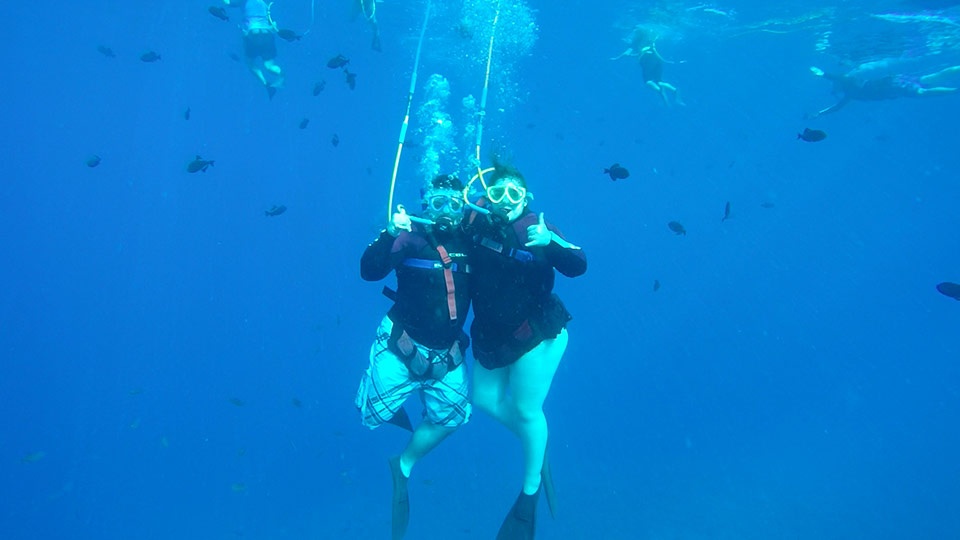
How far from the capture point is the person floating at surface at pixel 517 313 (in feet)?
15.7

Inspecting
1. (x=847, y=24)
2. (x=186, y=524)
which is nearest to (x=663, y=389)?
(x=847, y=24)

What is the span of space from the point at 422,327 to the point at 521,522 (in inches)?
93.1

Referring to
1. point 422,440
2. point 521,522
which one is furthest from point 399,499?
point 521,522

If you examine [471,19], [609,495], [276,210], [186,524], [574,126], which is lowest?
[574,126]

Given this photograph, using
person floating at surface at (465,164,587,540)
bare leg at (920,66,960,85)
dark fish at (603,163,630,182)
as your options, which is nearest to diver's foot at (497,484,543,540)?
person floating at surface at (465,164,587,540)

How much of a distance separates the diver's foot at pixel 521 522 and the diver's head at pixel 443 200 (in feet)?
10.3

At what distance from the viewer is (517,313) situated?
5.28 meters

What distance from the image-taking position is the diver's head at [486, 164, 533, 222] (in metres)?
4.57

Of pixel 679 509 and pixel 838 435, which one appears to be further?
pixel 838 435

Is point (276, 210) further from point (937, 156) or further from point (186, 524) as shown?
point (937, 156)

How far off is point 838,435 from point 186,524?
25.5m

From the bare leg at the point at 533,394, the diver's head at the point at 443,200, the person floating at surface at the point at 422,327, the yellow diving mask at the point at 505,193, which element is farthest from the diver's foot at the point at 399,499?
the yellow diving mask at the point at 505,193

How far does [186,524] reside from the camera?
1566 centimetres

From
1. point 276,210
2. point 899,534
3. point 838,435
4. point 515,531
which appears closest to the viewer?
point 515,531
